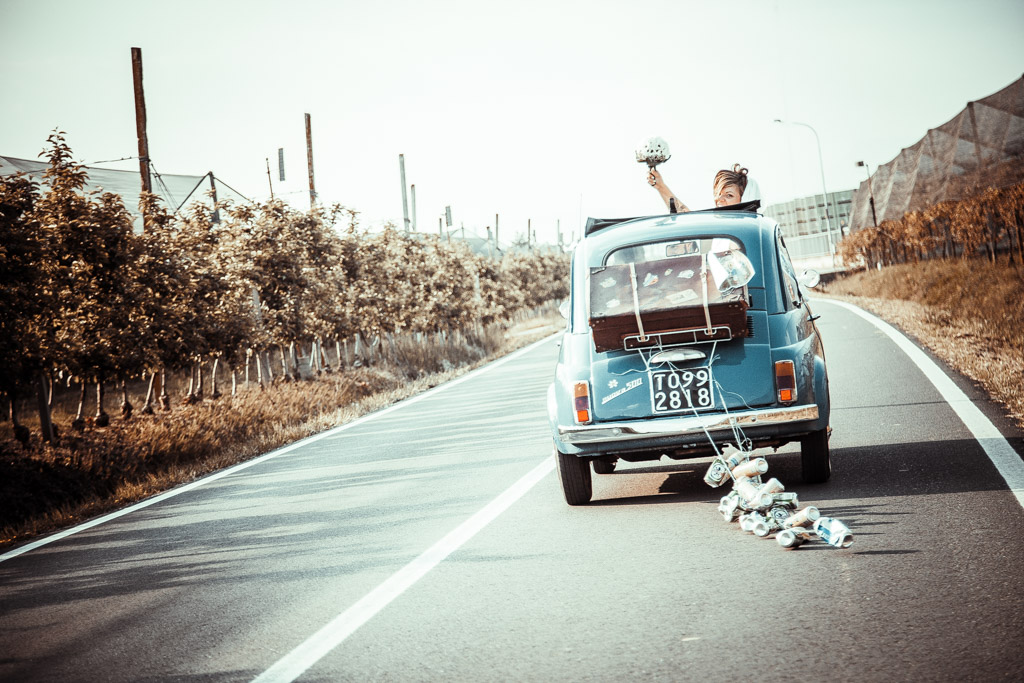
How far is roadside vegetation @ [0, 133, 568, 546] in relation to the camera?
11.5 meters

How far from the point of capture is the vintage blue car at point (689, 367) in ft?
20.9

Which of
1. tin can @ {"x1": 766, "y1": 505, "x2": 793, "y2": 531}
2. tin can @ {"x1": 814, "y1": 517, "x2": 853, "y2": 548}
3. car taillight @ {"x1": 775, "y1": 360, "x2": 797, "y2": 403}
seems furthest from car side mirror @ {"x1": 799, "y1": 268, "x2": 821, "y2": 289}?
tin can @ {"x1": 814, "y1": 517, "x2": 853, "y2": 548}

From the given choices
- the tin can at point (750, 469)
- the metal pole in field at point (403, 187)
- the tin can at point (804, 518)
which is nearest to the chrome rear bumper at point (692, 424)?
the tin can at point (750, 469)

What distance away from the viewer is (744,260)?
21.6 ft

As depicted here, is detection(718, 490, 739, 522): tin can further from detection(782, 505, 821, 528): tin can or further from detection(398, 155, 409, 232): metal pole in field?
detection(398, 155, 409, 232): metal pole in field

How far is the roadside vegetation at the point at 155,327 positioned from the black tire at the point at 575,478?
479 cm

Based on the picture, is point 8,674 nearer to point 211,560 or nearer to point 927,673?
point 211,560

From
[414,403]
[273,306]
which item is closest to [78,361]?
[414,403]

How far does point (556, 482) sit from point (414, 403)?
941 centimetres

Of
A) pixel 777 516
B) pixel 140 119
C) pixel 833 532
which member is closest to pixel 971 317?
pixel 777 516

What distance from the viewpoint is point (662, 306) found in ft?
21.2

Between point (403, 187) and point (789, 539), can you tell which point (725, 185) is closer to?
point (789, 539)

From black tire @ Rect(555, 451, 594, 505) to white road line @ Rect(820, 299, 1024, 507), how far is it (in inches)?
106

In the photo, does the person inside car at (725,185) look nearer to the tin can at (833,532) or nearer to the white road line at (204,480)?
the tin can at (833,532)
